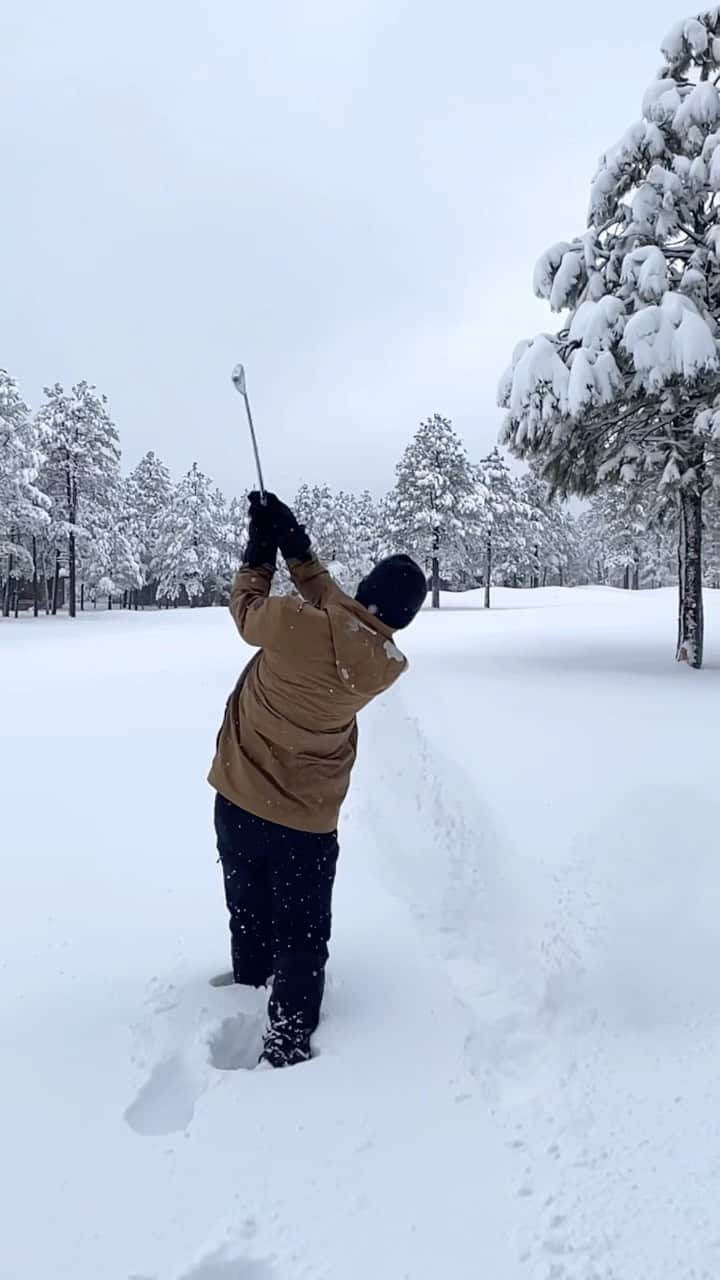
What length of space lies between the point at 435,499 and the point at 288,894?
3480 centimetres

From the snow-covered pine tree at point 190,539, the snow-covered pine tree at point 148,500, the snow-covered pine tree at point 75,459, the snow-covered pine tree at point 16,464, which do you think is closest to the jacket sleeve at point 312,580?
the snow-covered pine tree at point 16,464

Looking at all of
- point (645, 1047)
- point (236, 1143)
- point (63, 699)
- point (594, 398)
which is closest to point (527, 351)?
point (594, 398)

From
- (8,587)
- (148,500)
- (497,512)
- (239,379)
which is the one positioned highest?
(148,500)

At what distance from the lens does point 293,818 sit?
10.1 ft

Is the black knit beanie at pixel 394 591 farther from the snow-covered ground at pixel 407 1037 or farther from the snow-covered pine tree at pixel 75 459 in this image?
the snow-covered pine tree at pixel 75 459

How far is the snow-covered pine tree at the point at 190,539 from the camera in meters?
47.2

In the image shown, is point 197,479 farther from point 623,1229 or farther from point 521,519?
point 623,1229

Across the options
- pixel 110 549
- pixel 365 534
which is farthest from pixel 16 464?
pixel 365 534

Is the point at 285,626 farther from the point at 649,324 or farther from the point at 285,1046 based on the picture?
the point at 649,324

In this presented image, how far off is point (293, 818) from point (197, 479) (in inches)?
1845

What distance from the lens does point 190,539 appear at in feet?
156

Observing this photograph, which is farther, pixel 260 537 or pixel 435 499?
pixel 435 499

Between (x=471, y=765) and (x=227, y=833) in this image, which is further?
(x=471, y=765)

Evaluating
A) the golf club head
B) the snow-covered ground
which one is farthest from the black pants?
the golf club head
